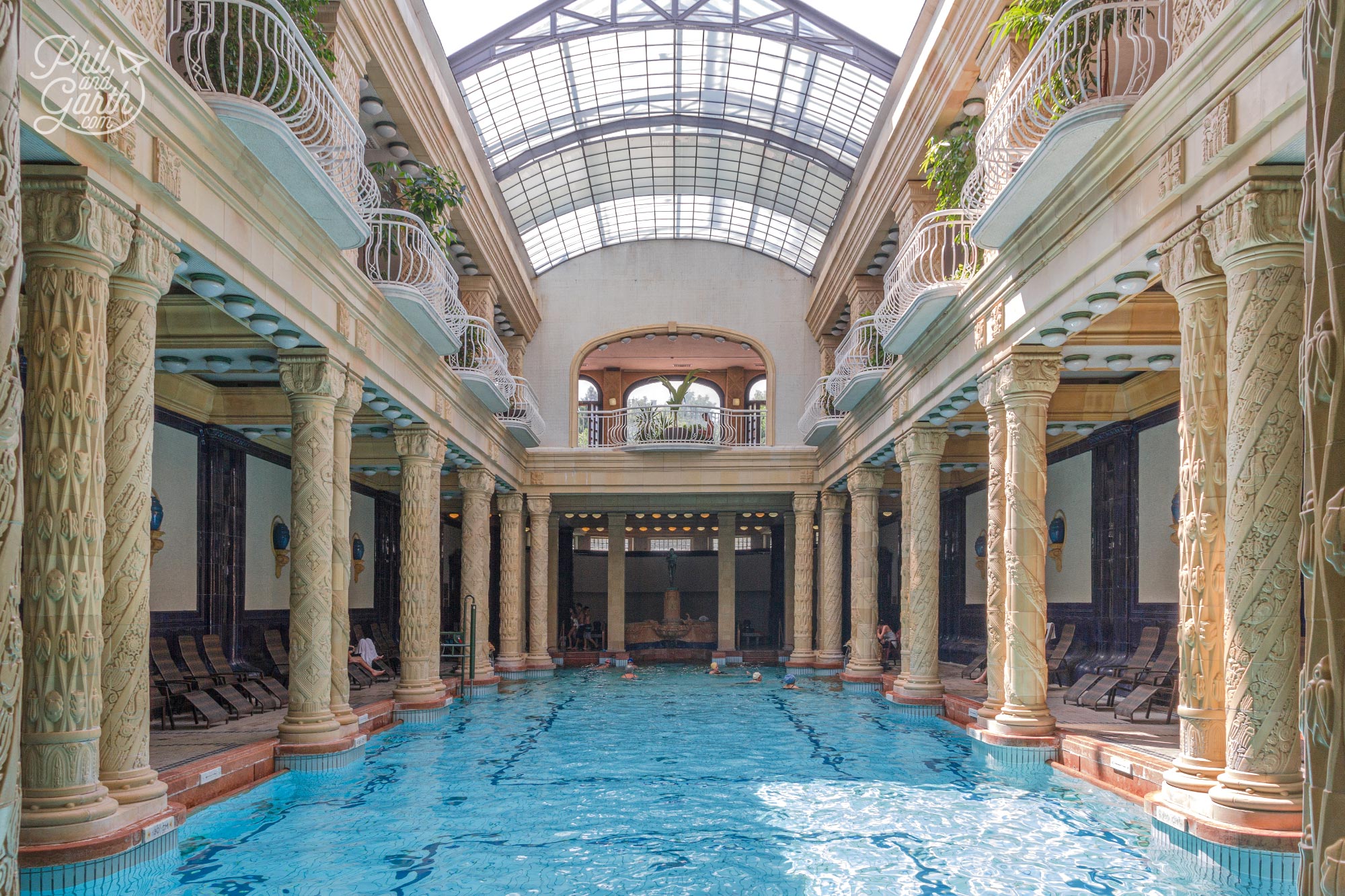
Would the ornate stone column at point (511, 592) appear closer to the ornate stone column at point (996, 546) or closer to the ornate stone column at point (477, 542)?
the ornate stone column at point (477, 542)

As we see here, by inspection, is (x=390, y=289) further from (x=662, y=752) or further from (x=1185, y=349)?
(x=1185, y=349)

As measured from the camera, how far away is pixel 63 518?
662cm

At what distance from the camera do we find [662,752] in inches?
497

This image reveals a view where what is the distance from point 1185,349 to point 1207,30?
2222mm

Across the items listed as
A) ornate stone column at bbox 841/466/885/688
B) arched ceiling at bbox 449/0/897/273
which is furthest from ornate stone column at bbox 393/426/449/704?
ornate stone column at bbox 841/466/885/688

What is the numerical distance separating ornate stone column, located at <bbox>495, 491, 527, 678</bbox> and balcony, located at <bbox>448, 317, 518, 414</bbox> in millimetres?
5264

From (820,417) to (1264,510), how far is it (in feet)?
54.3

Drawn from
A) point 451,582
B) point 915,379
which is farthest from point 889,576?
point 915,379

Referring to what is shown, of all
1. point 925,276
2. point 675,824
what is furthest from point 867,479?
point 675,824

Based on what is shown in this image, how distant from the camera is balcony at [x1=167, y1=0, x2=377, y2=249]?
806cm

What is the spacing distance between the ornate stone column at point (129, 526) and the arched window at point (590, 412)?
1910cm

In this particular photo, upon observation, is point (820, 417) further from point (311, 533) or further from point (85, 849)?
point (85, 849)

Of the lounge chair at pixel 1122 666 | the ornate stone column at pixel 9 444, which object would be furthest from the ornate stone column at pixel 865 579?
the ornate stone column at pixel 9 444

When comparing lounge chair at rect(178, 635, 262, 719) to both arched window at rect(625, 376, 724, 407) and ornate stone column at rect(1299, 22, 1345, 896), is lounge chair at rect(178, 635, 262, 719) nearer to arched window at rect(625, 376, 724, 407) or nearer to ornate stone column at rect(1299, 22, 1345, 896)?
ornate stone column at rect(1299, 22, 1345, 896)
